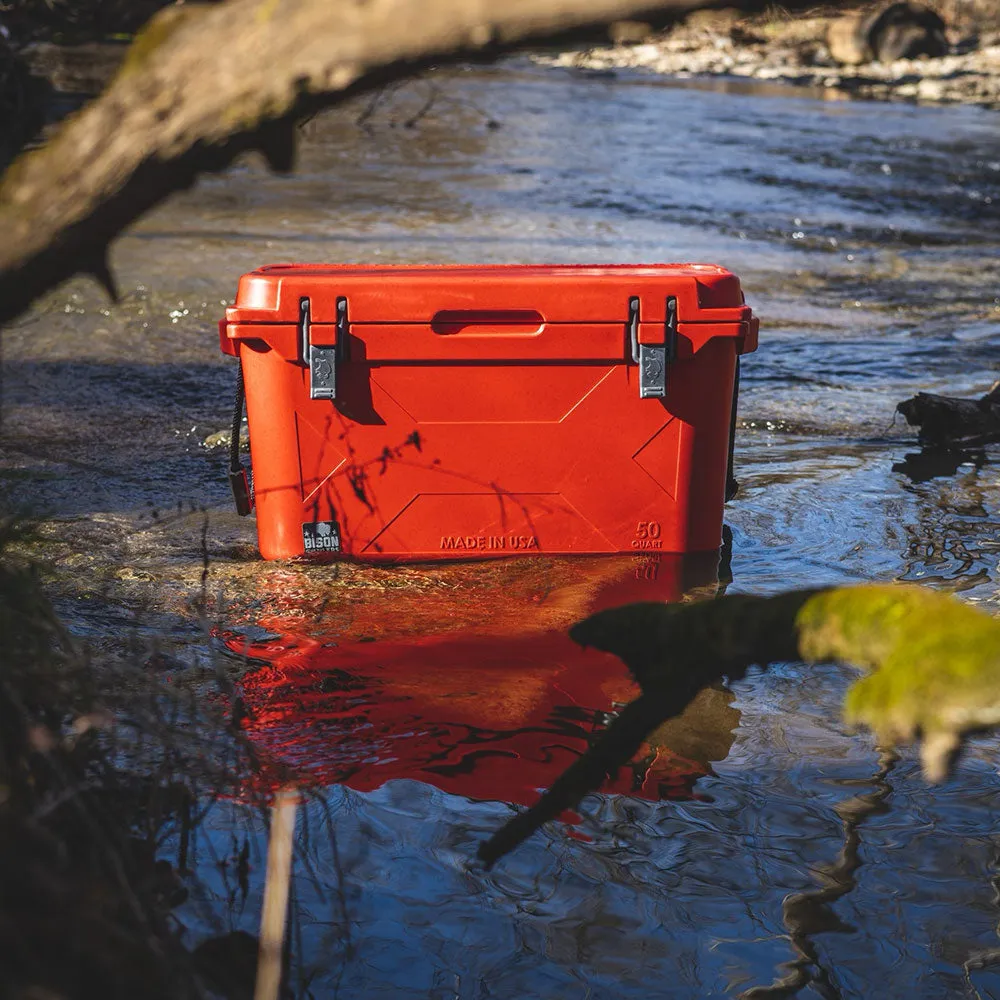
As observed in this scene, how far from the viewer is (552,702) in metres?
3.60

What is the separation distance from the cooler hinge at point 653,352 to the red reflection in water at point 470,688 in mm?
605

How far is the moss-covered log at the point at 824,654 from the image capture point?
5.97 ft

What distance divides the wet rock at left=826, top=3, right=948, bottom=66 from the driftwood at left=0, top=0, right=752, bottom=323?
3472cm

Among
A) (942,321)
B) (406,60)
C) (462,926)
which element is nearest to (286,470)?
(462,926)

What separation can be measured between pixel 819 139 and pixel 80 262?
19.9 m

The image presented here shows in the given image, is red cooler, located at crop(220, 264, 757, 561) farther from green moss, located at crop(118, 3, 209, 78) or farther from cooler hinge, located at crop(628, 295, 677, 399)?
green moss, located at crop(118, 3, 209, 78)

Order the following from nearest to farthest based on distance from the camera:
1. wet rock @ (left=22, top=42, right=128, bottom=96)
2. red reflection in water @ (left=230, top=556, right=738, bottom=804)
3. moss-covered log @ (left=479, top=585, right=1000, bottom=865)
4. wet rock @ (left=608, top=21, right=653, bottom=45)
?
wet rock @ (left=608, top=21, right=653, bottom=45) < moss-covered log @ (left=479, top=585, right=1000, bottom=865) < red reflection in water @ (left=230, top=556, right=738, bottom=804) < wet rock @ (left=22, top=42, right=128, bottom=96)

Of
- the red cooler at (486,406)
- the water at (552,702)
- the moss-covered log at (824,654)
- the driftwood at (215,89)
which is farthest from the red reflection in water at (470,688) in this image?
the driftwood at (215,89)

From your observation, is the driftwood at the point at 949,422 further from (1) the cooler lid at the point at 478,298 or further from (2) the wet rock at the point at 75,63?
(2) the wet rock at the point at 75,63

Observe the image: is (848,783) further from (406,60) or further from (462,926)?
(406,60)

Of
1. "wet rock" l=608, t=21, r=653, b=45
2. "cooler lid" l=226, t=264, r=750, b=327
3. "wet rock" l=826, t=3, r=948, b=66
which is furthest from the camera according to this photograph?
"wet rock" l=826, t=3, r=948, b=66

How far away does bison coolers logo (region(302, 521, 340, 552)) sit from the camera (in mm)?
4262

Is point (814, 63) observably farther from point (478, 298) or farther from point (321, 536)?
point (321, 536)

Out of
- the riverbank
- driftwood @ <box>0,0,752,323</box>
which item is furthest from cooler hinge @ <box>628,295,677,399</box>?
the riverbank
